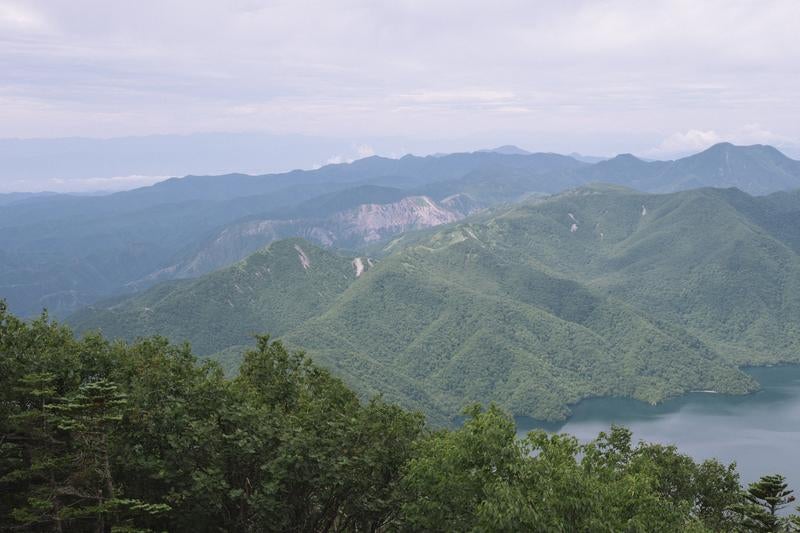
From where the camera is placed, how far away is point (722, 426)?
16625cm

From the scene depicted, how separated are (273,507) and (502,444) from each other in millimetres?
10413

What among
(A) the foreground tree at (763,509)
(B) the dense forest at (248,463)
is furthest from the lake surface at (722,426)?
(B) the dense forest at (248,463)

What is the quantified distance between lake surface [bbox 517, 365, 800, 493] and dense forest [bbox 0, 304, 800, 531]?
401 ft

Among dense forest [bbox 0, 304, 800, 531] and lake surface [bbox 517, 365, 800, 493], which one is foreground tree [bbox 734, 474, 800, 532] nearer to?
dense forest [bbox 0, 304, 800, 531]

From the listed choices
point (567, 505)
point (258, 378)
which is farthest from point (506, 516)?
point (258, 378)

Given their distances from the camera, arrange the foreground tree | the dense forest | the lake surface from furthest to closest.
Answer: the lake surface, the foreground tree, the dense forest

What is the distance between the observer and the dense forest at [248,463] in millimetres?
23797

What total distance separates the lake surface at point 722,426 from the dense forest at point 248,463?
401ft

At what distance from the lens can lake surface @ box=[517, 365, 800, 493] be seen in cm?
14112

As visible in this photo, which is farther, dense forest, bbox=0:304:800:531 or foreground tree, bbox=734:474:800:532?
foreground tree, bbox=734:474:800:532

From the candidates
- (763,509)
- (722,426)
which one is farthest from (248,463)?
(722,426)

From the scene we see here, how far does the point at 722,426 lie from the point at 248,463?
6647 inches

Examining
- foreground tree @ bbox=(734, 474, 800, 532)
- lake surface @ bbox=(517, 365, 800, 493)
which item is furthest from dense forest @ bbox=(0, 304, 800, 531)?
lake surface @ bbox=(517, 365, 800, 493)

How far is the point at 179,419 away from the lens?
29375 mm
